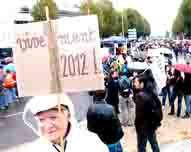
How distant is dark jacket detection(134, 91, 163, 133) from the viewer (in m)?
6.75

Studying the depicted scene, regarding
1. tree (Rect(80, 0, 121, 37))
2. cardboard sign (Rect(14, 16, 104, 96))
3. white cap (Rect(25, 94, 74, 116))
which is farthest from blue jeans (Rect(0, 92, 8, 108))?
tree (Rect(80, 0, 121, 37))

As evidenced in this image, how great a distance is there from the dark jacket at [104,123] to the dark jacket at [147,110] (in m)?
1.23

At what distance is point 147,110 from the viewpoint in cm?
675

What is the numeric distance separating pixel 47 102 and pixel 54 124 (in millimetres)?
154

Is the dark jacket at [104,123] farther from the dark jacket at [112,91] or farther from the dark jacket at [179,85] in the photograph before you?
the dark jacket at [179,85]

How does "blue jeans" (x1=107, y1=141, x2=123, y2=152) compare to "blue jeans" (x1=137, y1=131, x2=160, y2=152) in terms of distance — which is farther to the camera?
"blue jeans" (x1=137, y1=131, x2=160, y2=152)

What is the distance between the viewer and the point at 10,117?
1320 centimetres

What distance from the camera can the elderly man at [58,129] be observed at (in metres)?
3.24

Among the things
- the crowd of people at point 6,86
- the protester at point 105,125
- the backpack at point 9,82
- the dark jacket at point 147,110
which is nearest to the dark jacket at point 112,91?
the dark jacket at point 147,110

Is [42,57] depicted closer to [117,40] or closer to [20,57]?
[20,57]

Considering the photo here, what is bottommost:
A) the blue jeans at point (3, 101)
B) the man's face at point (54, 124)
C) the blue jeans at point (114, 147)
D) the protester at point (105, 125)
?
the blue jeans at point (3, 101)

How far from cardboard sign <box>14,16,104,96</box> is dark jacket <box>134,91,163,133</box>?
3307mm

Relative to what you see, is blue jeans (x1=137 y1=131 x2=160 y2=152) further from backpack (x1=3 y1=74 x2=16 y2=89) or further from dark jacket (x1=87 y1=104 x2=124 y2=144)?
backpack (x1=3 y1=74 x2=16 y2=89)

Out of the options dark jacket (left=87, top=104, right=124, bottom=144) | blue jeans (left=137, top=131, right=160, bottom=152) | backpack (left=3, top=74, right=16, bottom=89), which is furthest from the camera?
backpack (left=3, top=74, right=16, bottom=89)
